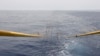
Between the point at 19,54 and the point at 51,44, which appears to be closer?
the point at 19,54

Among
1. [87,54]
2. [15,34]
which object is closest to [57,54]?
[87,54]

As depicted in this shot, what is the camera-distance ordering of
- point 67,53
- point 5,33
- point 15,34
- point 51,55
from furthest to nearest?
point 67,53 → point 51,55 → point 15,34 → point 5,33

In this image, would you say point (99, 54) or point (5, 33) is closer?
point (5, 33)

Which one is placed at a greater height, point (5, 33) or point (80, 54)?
point (5, 33)

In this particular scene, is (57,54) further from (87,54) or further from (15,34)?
(15,34)

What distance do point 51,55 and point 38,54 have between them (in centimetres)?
229

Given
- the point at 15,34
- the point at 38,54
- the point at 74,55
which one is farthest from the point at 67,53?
the point at 15,34

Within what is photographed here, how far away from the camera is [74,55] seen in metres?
22.2

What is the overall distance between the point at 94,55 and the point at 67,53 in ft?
14.1

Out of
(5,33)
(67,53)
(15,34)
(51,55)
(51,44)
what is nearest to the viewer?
(5,33)

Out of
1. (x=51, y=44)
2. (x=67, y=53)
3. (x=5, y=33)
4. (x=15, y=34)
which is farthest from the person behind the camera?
(x=51, y=44)

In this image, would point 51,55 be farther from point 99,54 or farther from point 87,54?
point 99,54

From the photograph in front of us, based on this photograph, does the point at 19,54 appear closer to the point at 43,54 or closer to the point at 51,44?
the point at 43,54

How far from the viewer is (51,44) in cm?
2881
